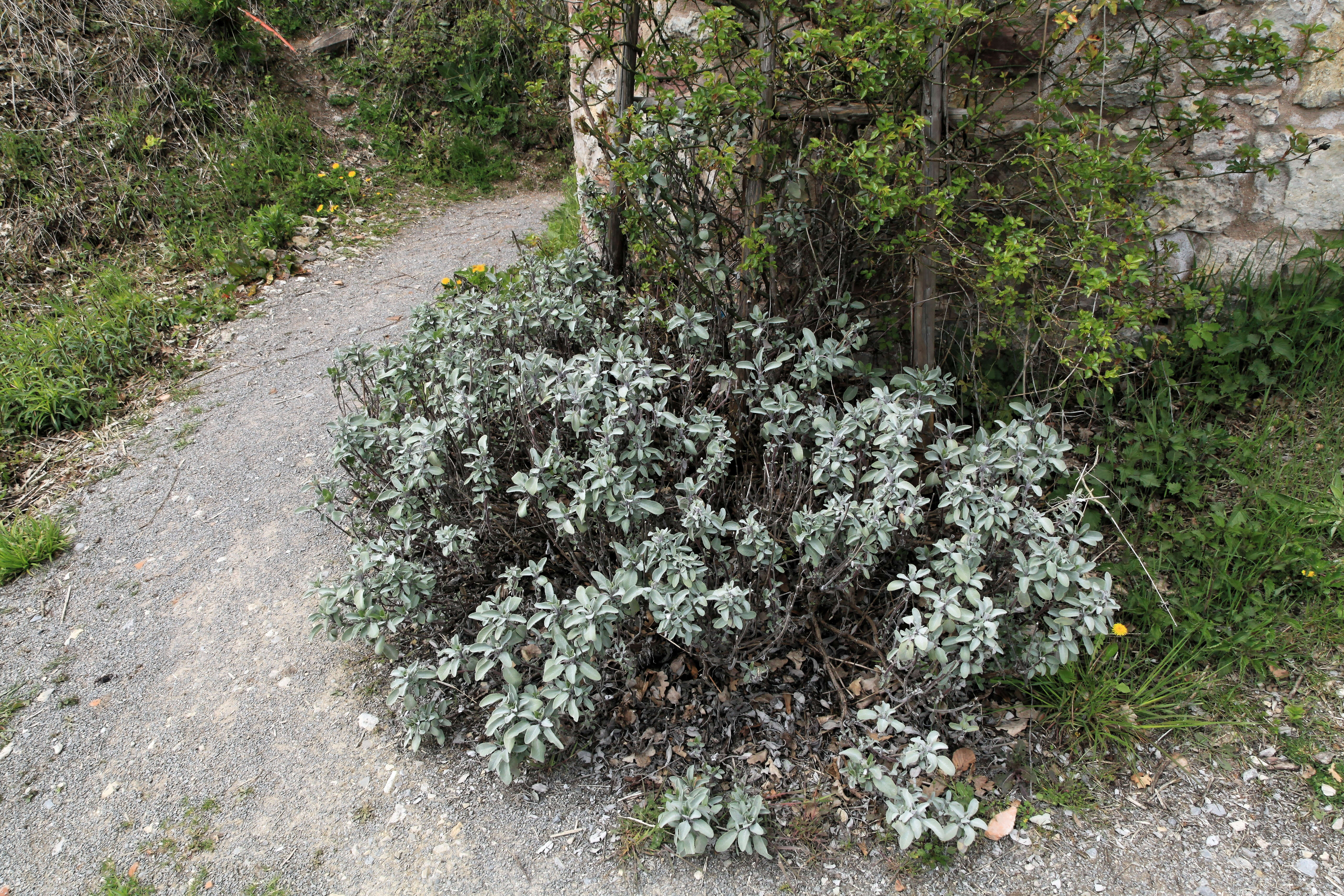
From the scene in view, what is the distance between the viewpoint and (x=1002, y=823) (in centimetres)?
215

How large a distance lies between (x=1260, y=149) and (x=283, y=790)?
4.10 m

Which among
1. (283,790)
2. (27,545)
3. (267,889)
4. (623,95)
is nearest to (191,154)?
(27,545)

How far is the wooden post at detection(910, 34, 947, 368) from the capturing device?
2.52 metres

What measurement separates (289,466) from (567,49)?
8.36 ft

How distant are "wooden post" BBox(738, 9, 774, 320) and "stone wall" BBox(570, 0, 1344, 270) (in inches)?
22.4

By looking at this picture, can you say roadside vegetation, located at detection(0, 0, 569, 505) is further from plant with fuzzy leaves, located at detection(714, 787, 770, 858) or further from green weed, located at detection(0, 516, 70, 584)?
plant with fuzzy leaves, located at detection(714, 787, 770, 858)

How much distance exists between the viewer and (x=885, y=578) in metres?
2.60

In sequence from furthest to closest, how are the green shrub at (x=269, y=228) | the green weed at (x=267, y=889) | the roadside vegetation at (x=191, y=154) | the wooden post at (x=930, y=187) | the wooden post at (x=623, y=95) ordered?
the green shrub at (x=269, y=228), the roadside vegetation at (x=191, y=154), the wooden post at (x=623, y=95), the wooden post at (x=930, y=187), the green weed at (x=267, y=889)

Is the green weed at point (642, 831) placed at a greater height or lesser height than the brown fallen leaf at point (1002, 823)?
greater

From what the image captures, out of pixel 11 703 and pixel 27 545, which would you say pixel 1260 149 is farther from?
pixel 27 545

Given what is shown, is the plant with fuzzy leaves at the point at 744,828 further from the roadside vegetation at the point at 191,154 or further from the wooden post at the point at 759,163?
the roadside vegetation at the point at 191,154

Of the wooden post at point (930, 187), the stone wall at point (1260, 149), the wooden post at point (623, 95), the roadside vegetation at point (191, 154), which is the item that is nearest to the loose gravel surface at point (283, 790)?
the roadside vegetation at point (191, 154)

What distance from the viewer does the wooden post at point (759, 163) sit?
8.27 feet

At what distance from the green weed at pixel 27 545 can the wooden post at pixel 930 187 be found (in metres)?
3.66
